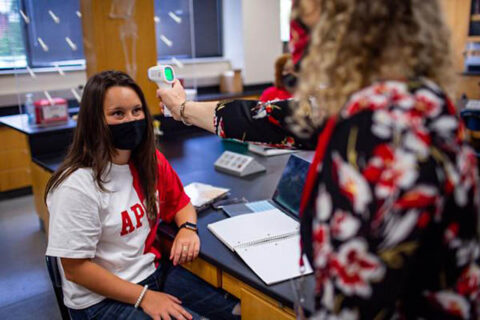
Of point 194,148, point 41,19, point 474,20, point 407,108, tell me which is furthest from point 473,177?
point 474,20

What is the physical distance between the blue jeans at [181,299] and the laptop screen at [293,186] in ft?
1.28

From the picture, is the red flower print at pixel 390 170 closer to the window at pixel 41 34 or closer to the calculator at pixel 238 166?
the calculator at pixel 238 166

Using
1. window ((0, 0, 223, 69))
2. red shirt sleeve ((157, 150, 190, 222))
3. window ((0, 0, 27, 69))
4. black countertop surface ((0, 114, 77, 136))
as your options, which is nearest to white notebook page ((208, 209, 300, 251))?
red shirt sleeve ((157, 150, 190, 222))

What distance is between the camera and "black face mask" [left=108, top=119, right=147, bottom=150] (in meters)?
1.43

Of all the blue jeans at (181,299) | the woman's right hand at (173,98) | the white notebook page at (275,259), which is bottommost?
the blue jeans at (181,299)

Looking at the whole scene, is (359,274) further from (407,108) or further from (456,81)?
(456,81)

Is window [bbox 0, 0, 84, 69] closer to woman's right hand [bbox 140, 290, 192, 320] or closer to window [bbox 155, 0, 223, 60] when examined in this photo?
window [bbox 155, 0, 223, 60]

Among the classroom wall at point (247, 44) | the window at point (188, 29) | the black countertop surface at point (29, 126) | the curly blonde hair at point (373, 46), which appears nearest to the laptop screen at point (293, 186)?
the curly blonde hair at point (373, 46)

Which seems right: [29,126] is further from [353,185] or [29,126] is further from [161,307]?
[353,185]

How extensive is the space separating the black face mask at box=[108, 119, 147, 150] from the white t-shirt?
0.08 meters

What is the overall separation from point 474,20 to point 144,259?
17.5ft

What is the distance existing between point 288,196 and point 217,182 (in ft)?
1.59

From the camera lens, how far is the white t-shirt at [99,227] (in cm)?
129

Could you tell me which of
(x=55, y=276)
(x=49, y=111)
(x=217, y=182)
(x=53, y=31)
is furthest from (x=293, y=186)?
(x=53, y=31)
